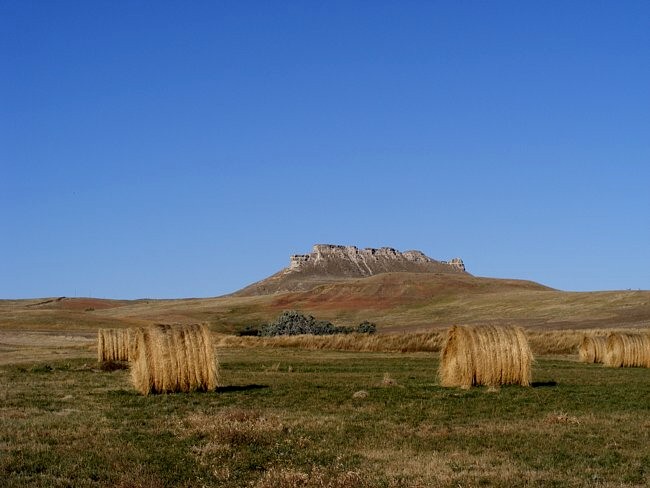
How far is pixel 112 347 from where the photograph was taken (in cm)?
3250

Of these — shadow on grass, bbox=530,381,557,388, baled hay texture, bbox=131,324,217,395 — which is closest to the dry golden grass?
shadow on grass, bbox=530,381,557,388

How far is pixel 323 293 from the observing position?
477 feet

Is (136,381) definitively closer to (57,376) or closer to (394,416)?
(57,376)

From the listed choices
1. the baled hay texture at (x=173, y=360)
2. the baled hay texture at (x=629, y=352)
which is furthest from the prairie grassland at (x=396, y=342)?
the baled hay texture at (x=173, y=360)

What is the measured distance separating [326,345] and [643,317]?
3792 centimetres

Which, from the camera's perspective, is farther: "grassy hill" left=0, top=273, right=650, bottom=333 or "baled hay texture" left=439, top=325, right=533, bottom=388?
"grassy hill" left=0, top=273, right=650, bottom=333

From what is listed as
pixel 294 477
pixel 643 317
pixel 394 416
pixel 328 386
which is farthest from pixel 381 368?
pixel 643 317

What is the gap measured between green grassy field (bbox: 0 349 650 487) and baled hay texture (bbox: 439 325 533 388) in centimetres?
65

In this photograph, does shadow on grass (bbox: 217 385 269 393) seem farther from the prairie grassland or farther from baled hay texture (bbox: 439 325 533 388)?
the prairie grassland

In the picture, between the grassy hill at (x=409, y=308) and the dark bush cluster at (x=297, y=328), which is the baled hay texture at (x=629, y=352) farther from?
the dark bush cluster at (x=297, y=328)

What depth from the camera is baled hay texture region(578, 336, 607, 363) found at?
32438 mm

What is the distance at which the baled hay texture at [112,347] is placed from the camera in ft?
106

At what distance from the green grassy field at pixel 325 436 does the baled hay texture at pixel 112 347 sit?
1070cm

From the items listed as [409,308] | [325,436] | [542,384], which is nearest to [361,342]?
[542,384]
